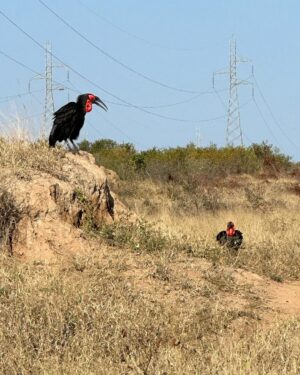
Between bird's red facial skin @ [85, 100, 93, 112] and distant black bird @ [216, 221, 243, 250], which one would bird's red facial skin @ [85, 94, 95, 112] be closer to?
bird's red facial skin @ [85, 100, 93, 112]

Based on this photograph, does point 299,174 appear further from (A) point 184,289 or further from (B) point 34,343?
(B) point 34,343

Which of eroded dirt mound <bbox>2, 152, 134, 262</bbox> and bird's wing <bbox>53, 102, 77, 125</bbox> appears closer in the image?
eroded dirt mound <bbox>2, 152, 134, 262</bbox>

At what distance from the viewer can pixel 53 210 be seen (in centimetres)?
854

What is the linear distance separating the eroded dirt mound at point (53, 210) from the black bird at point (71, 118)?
64cm

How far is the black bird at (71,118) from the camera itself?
33.3 ft

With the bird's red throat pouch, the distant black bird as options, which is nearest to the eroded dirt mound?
the distant black bird

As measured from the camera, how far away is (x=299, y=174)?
3475 cm

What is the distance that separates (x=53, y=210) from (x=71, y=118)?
86.4 inches

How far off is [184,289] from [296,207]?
1577 cm

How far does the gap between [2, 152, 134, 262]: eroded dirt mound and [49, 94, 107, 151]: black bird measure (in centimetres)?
64

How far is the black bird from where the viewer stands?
400 inches

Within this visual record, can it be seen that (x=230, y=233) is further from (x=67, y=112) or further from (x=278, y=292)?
(x=278, y=292)

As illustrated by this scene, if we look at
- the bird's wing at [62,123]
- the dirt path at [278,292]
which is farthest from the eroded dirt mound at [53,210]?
the dirt path at [278,292]

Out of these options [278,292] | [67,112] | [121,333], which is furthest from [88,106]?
[121,333]
